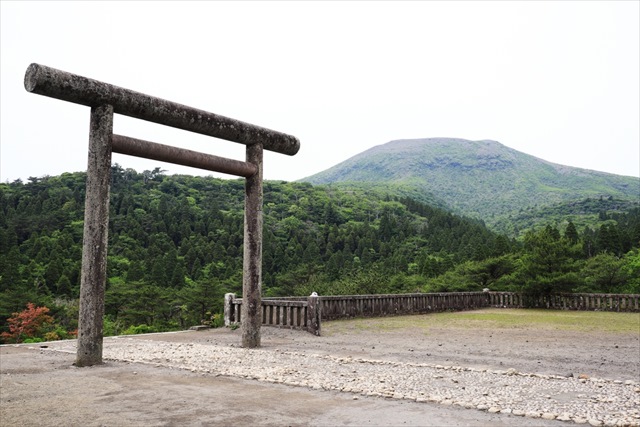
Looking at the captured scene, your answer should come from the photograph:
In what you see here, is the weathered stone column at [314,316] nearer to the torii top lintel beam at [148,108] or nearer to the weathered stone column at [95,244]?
the torii top lintel beam at [148,108]

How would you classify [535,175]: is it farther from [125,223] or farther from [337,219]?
[125,223]

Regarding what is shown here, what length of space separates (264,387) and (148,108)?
4.96 meters

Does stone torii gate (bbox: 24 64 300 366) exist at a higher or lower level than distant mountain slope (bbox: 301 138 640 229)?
lower

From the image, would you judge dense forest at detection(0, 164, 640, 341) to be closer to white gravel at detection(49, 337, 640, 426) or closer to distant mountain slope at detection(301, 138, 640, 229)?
white gravel at detection(49, 337, 640, 426)

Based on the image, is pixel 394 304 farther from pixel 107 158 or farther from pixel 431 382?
pixel 107 158

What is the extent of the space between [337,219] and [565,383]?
77519 mm

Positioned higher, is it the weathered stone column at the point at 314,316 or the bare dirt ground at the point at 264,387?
the weathered stone column at the point at 314,316

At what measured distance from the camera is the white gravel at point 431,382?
4.78m

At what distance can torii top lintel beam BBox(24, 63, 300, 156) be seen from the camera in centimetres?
696

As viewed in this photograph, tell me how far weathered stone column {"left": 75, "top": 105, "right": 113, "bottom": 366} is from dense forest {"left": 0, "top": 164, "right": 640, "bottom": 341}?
24.6ft

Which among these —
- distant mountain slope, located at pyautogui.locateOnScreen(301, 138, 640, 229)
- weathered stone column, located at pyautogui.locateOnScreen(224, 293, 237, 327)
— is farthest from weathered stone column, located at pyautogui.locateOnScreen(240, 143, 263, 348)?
distant mountain slope, located at pyautogui.locateOnScreen(301, 138, 640, 229)

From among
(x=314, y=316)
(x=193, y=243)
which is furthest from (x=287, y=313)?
(x=193, y=243)

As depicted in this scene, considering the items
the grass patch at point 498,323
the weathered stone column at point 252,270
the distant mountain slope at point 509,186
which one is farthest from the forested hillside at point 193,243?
the distant mountain slope at point 509,186

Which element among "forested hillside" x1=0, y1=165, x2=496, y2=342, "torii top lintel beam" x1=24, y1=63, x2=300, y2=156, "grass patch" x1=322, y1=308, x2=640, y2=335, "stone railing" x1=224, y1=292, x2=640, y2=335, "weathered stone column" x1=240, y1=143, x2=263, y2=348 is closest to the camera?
"torii top lintel beam" x1=24, y1=63, x2=300, y2=156
